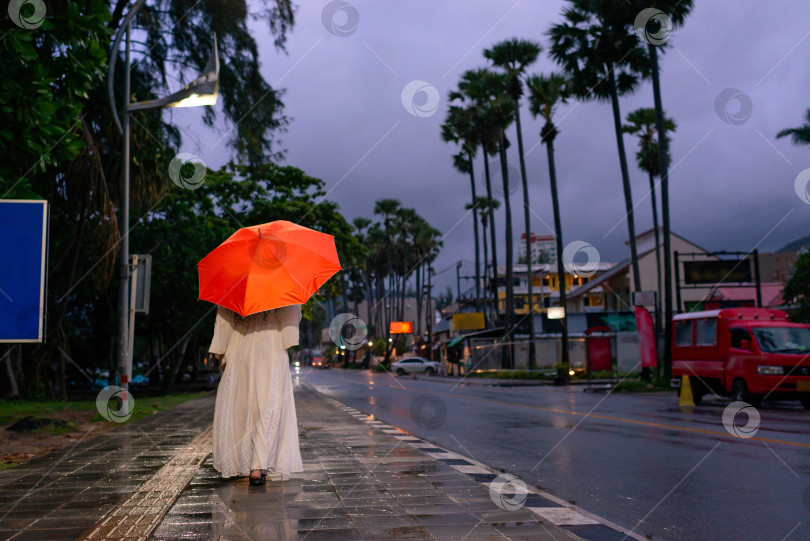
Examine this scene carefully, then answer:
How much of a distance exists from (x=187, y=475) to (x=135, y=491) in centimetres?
87

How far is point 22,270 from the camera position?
824 centimetres

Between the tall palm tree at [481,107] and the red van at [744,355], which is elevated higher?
the tall palm tree at [481,107]

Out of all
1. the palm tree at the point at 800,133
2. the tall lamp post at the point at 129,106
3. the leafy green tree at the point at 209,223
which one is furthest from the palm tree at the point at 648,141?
the tall lamp post at the point at 129,106

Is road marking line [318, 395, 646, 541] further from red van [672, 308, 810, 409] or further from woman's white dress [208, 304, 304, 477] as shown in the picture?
red van [672, 308, 810, 409]

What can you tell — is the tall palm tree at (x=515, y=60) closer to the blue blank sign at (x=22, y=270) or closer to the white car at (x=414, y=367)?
the white car at (x=414, y=367)

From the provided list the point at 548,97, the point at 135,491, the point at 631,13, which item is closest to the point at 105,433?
the point at 135,491

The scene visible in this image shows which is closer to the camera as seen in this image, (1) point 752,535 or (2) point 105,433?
(1) point 752,535

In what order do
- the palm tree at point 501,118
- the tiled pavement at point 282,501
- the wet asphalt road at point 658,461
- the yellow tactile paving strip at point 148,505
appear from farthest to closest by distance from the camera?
the palm tree at point 501,118, the wet asphalt road at point 658,461, the tiled pavement at point 282,501, the yellow tactile paving strip at point 148,505

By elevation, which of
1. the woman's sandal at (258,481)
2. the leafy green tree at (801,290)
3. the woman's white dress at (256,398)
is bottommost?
the woman's sandal at (258,481)

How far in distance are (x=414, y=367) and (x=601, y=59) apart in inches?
1546

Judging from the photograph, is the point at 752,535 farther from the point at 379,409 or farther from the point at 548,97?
the point at 548,97

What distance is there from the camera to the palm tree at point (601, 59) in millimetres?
31484

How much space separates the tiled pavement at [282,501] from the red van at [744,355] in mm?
10864

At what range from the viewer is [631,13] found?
29.9 m
